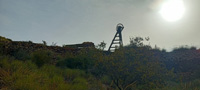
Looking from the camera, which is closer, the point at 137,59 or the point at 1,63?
the point at 137,59

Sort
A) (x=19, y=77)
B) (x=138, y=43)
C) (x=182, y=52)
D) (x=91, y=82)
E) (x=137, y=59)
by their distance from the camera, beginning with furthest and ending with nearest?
(x=182, y=52), (x=91, y=82), (x=138, y=43), (x=137, y=59), (x=19, y=77)

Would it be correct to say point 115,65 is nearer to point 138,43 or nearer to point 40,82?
point 138,43

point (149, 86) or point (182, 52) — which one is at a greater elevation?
point (182, 52)

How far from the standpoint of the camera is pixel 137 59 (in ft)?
27.5

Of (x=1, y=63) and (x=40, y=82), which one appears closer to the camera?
(x=40, y=82)

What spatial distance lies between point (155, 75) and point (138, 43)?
183 centimetres

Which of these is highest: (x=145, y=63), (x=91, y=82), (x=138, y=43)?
(x=138, y=43)

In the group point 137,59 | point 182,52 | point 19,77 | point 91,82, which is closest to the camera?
point 19,77

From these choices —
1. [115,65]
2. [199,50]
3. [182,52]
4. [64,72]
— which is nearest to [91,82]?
[64,72]

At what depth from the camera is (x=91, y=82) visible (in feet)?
35.9

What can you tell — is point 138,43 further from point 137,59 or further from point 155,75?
point 155,75

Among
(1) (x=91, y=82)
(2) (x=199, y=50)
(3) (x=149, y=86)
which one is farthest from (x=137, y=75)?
(2) (x=199, y=50)

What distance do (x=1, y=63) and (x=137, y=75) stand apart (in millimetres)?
6772

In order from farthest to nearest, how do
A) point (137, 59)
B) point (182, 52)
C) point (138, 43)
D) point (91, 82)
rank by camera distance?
point (182, 52)
point (91, 82)
point (138, 43)
point (137, 59)
